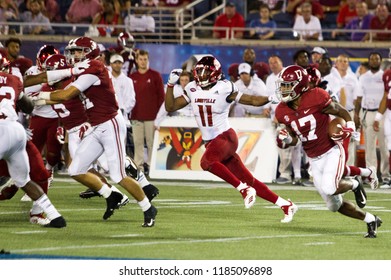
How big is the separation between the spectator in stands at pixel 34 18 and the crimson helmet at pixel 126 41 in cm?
233

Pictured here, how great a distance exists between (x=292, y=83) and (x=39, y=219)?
259 cm

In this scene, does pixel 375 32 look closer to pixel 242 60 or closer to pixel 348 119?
pixel 242 60

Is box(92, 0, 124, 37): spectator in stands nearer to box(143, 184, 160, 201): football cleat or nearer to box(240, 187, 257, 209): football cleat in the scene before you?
box(143, 184, 160, 201): football cleat

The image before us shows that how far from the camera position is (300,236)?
930 cm

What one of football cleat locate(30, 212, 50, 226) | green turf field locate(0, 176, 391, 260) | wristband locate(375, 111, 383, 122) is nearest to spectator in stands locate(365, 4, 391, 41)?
wristband locate(375, 111, 383, 122)

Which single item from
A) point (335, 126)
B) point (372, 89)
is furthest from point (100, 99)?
point (372, 89)

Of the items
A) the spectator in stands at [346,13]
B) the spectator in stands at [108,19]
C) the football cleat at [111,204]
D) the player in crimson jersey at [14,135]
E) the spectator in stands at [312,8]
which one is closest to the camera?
the player in crimson jersey at [14,135]

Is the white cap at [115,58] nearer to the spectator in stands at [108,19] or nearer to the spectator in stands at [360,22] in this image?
the spectator in stands at [108,19]

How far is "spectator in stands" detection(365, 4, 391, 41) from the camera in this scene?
692 inches

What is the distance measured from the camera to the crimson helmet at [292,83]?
9664mm

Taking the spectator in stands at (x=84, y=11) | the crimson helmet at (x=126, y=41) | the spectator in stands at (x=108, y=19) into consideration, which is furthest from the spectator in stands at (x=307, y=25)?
the spectator in stands at (x=84, y=11)

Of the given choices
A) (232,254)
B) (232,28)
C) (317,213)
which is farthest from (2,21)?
(232,254)

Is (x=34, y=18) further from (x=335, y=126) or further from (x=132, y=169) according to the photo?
(x=335, y=126)

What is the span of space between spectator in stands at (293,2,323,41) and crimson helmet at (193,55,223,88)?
22.0ft
